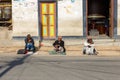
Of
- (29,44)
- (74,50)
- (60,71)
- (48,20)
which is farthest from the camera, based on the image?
(48,20)

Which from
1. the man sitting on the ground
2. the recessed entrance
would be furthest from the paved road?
the recessed entrance

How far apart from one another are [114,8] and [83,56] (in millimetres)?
4933

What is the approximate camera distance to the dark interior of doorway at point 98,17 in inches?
922

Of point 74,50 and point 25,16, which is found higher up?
point 25,16

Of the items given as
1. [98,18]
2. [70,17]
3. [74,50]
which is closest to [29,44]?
[74,50]

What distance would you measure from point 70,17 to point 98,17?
1974mm

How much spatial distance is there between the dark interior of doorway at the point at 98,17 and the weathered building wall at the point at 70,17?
0.93 meters

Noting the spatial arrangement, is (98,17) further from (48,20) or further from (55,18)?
(48,20)

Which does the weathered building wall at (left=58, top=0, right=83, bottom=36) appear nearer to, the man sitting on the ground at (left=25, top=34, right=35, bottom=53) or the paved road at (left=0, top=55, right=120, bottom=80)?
the man sitting on the ground at (left=25, top=34, right=35, bottom=53)

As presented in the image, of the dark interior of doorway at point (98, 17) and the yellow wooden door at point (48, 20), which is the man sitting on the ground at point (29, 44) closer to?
the yellow wooden door at point (48, 20)

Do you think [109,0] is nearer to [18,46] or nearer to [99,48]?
[99,48]

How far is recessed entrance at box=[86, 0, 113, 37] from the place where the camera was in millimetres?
23375

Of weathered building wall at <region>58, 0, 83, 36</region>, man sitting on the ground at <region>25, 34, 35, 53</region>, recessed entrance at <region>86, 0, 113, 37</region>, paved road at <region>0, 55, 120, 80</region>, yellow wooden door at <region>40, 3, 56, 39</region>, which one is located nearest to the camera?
paved road at <region>0, 55, 120, 80</region>

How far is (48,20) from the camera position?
75.5ft
